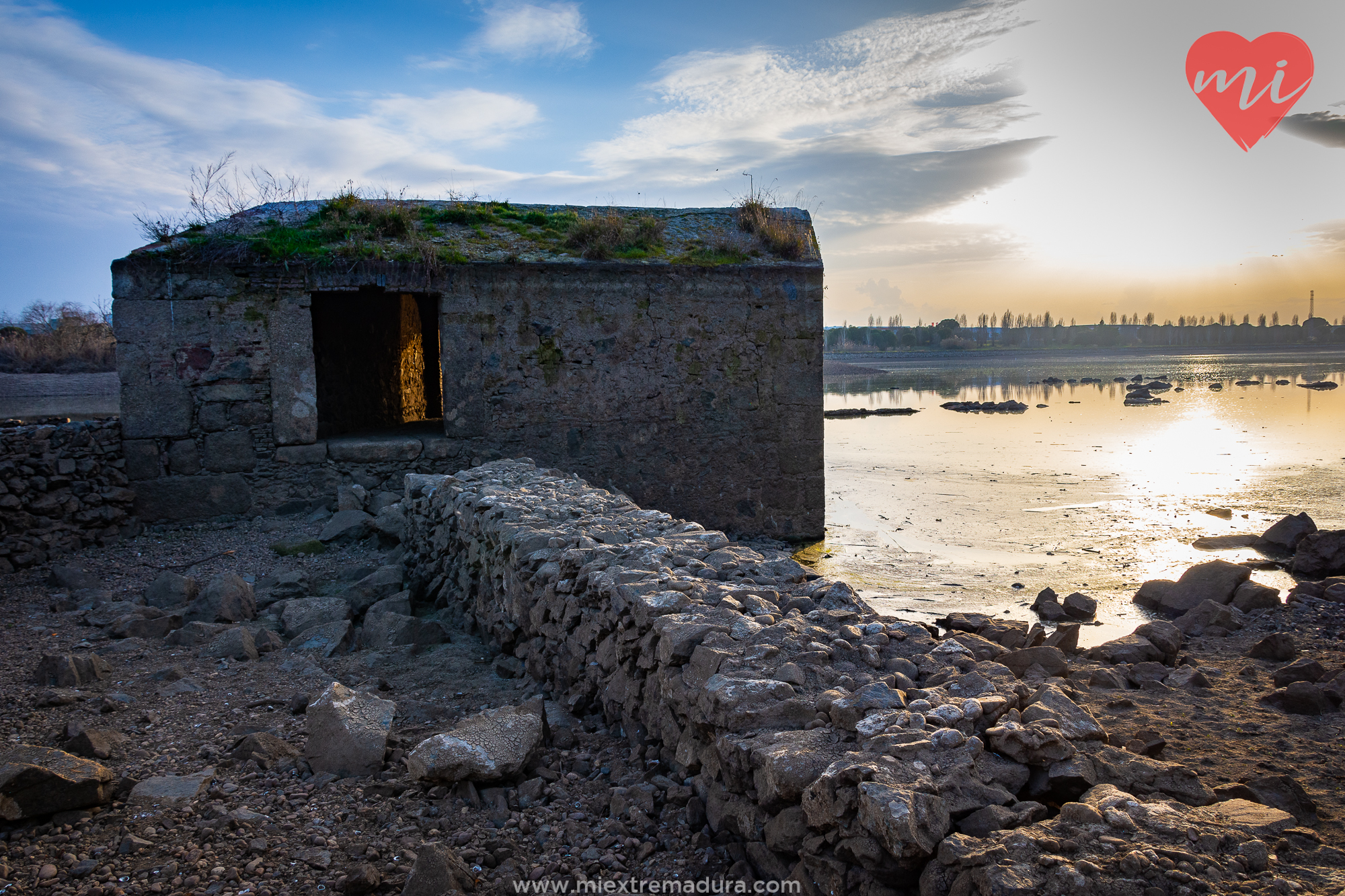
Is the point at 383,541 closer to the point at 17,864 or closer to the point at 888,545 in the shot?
the point at 17,864

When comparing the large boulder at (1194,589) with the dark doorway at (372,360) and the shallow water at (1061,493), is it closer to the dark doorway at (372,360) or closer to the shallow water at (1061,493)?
the shallow water at (1061,493)

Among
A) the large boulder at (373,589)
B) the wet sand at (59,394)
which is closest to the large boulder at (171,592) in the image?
the large boulder at (373,589)

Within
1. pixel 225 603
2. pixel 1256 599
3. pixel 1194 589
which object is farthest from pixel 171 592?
pixel 1256 599

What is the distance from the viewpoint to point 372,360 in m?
11.4

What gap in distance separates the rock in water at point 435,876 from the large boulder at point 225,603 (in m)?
3.65

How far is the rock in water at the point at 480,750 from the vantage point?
9.96 ft

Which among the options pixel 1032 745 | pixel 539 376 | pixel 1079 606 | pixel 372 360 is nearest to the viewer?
pixel 1032 745

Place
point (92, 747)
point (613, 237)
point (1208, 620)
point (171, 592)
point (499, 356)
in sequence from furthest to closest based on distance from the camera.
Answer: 1. point (613, 237)
2. point (499, 356)
3. point (1208, 620)
4. point (171, 592)
5. point (92, 747)

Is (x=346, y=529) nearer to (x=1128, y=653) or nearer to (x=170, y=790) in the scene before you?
(x=170, y=790)

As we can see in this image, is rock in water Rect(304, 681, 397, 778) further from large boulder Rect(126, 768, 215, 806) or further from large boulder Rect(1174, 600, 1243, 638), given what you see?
large boulder Rect(1174, 600, 1243, 638)

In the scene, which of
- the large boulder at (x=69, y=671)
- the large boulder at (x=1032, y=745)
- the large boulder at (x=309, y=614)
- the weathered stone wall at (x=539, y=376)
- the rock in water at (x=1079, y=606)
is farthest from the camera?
the weathered stone wall at (x=539, y=376)

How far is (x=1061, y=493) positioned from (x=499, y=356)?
855cm

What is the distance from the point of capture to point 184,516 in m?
8.30

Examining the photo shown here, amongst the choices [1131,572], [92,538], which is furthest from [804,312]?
[92,538]
